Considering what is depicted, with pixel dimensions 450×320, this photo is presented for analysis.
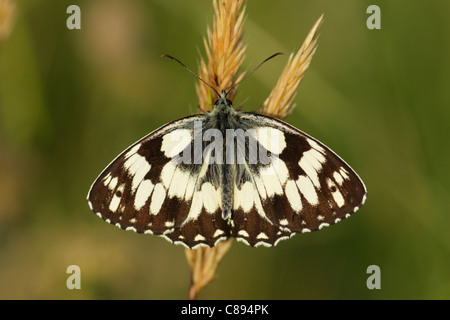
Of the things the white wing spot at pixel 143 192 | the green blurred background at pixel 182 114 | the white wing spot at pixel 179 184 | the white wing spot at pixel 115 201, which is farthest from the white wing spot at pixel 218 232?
the green blurred background at pixel 182 114

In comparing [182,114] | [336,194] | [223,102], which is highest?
[182,114]

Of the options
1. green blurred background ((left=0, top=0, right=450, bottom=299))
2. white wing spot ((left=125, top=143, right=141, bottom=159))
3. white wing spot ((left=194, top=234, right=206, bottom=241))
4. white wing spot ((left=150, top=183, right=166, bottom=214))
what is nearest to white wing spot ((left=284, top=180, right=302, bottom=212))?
white wing spot ((left=194, top=234, right=206, bottom=241))

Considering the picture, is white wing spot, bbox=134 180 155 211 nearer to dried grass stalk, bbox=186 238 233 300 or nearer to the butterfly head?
dried grass stalk, bbox=186 238 233 300

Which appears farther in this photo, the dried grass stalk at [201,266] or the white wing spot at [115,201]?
the white wing spot at [115,201]

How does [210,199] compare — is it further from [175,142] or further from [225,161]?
[175,142]

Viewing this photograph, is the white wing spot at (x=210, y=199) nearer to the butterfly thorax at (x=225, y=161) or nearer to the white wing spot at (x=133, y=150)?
the butterfly thorax at (x=225, y=161)

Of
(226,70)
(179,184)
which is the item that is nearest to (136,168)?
(179,184)
